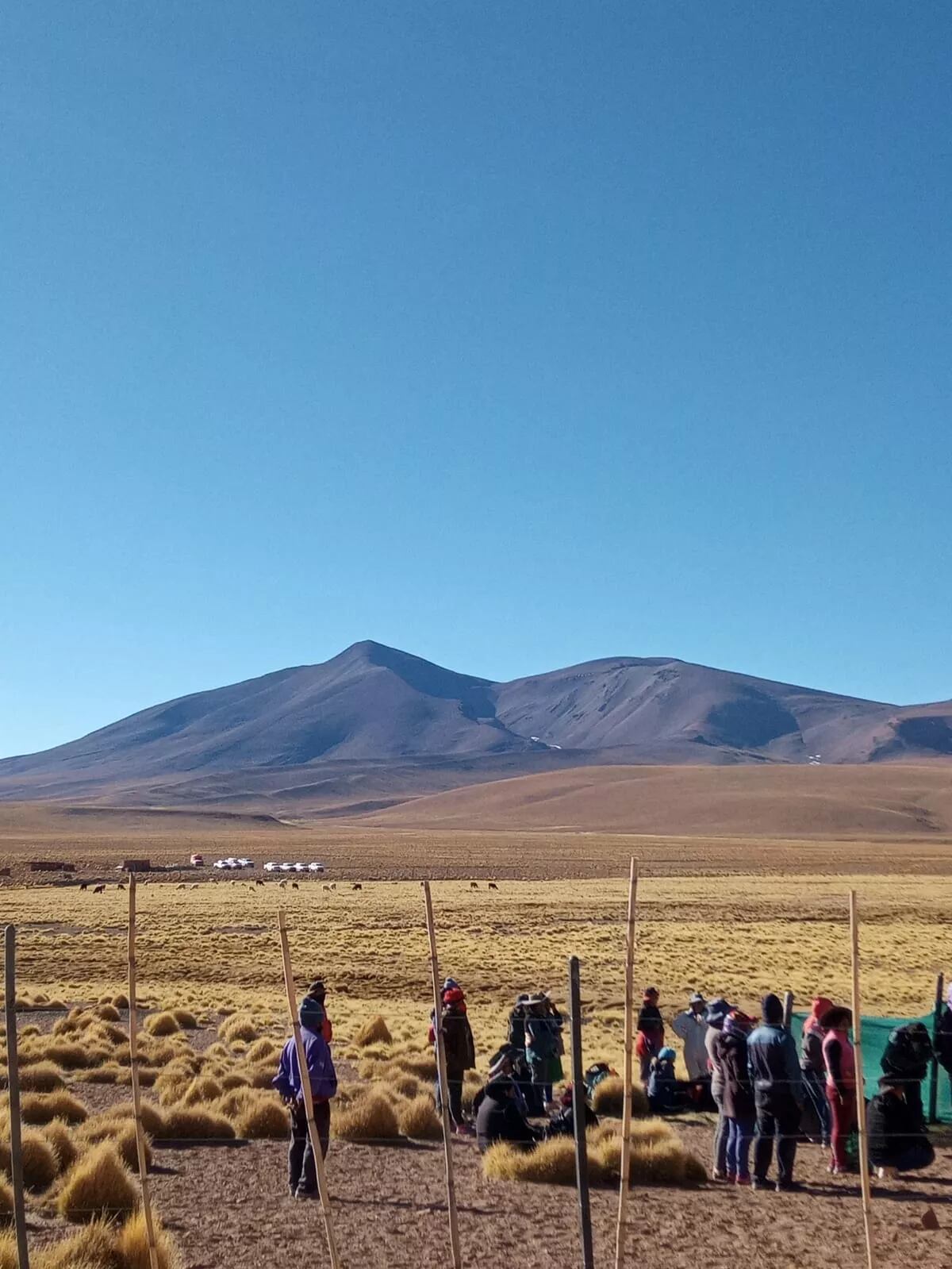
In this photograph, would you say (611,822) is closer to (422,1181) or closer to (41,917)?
(41,917)

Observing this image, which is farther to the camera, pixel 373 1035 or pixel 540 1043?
pixel 373 1035

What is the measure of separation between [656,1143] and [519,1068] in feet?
8.89

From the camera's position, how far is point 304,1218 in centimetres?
923

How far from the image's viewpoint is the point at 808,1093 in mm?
10891

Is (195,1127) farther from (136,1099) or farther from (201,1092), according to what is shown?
(136,1099)

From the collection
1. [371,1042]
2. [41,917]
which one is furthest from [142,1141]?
[41,917]

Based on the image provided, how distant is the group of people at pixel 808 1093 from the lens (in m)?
9.61

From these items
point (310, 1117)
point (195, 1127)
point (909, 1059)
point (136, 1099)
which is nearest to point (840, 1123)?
point (909, 1059)

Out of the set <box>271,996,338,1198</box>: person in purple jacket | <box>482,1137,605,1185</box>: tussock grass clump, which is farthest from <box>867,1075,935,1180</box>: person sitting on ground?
<box>271,996,338,1198</box>: person in purple jacket

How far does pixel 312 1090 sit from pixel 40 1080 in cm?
697

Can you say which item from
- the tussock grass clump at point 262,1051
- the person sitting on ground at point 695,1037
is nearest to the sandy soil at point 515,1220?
the person sitting on ground at point 695,1037

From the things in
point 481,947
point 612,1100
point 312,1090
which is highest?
point 312,1090

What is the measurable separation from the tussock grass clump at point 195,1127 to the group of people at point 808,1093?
4963 millimetres

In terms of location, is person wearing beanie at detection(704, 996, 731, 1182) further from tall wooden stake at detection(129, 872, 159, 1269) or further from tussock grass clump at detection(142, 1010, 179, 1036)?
tussock grass clump at detection(142, 1010, 179, 1036)
